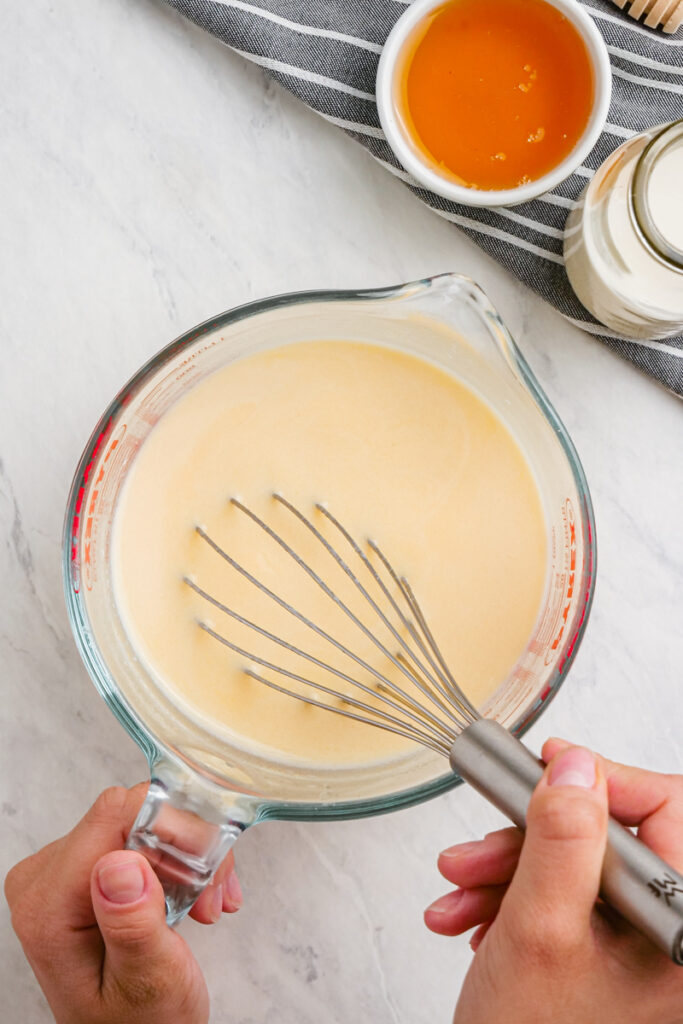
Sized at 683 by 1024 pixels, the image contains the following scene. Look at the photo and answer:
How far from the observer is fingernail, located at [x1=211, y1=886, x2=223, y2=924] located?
0.71m

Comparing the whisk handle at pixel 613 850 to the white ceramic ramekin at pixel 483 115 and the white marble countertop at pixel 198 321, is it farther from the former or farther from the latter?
the white ceramic ramekin at pixel 483 115

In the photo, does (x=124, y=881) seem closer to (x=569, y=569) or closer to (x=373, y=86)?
(x=569, y=569)

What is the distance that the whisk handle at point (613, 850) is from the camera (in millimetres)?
474

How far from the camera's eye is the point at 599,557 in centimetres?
80

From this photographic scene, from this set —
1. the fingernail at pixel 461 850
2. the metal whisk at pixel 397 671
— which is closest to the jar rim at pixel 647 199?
the metal whisk at pixel 397 671

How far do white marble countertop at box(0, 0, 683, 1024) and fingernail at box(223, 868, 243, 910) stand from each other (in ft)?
0.08

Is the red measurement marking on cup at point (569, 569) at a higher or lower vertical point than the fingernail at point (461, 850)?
higher

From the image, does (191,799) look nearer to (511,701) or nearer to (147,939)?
(147,939)

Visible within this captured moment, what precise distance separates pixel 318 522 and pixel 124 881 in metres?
0.28

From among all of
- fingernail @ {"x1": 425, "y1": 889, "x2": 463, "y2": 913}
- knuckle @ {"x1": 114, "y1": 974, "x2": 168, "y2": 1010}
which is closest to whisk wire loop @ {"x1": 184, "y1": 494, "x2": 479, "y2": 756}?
fingernail @ {"x1": 425, "y1": 889, "x2": 463, "y2": 913}

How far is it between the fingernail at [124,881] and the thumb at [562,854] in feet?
0.77

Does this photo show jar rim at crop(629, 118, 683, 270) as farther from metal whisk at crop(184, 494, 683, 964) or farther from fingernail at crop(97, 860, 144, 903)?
fingernail at crop(97, 860, 144, 903)

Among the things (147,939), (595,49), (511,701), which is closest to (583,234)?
(595,49)

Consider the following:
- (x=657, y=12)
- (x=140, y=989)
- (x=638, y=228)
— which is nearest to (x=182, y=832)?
(x=140, y=989)
